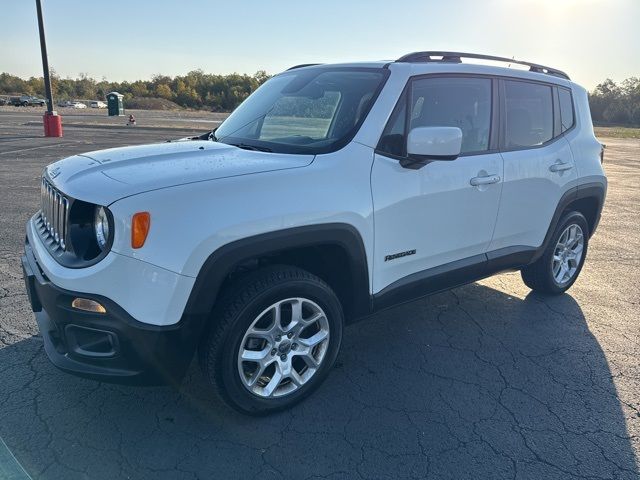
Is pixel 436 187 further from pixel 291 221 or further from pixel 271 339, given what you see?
pixel 271 339

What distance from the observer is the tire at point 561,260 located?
4446 mm

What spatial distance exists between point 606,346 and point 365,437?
218 cm

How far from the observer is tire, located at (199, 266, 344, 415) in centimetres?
253

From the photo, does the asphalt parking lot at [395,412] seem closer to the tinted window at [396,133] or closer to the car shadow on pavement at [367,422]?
the car shadow on pavement at [367,422]

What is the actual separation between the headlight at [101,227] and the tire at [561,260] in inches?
139

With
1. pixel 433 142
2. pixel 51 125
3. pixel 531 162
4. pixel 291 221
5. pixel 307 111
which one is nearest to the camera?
pixel 291 221

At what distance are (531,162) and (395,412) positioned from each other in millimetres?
2214

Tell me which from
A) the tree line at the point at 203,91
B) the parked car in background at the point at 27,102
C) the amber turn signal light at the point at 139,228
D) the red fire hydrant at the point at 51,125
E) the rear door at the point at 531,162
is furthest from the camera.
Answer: the tree line at the point at 203,91

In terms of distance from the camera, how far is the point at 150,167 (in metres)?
2.64

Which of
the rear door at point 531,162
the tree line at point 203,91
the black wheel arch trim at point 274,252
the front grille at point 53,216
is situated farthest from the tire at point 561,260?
the tree line at point 203,91

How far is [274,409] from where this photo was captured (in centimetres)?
281

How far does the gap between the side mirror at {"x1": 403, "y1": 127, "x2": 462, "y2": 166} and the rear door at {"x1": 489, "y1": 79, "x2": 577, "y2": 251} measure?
971 mm

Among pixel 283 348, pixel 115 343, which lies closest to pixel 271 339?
pixel 283 348

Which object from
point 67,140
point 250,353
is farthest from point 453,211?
point 67,140
